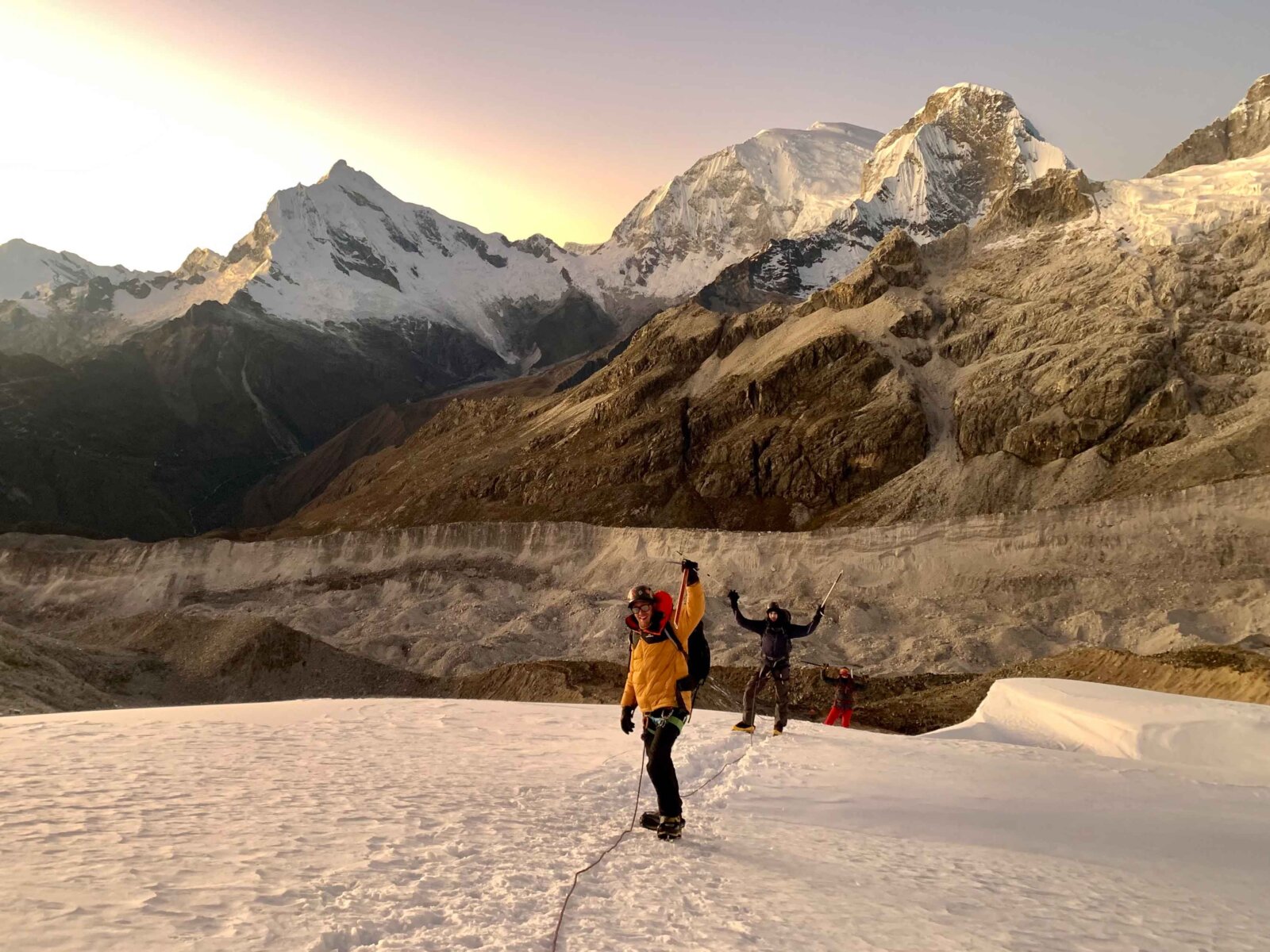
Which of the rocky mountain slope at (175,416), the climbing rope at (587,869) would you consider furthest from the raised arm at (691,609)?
the rocky mountain slope at (175,416)

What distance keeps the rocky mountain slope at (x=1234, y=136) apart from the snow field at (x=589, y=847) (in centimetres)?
12298

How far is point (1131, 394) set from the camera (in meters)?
58.5

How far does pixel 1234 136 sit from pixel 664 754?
138 metres

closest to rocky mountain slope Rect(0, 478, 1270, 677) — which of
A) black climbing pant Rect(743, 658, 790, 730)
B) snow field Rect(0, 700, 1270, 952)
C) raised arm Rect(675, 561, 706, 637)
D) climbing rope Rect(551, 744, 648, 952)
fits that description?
black climbing pant Rect(743, 658, 790, 730)

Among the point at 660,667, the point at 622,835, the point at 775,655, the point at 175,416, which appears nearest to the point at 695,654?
the point at 660,667

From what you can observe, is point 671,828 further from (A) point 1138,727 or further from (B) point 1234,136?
(B) point 1234,136

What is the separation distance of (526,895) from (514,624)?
46297 millimetres

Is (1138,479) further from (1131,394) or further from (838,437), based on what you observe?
(838,437)

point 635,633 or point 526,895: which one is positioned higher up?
point 635,633

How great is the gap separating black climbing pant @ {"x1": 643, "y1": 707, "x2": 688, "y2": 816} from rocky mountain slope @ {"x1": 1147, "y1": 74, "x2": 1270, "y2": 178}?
126 m

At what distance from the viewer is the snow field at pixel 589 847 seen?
5652 millimetres

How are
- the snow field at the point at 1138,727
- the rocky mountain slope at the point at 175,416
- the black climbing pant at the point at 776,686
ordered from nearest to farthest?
the snow field at the point at 1138,727, the black climbing pant at the point at 776,686, the rocky mountain slope at the point at 175,416

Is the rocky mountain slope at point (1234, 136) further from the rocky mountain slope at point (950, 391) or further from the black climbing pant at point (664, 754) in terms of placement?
the black climbing pant at point (664, 754)

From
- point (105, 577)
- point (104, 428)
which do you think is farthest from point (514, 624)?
point (104, 428)
